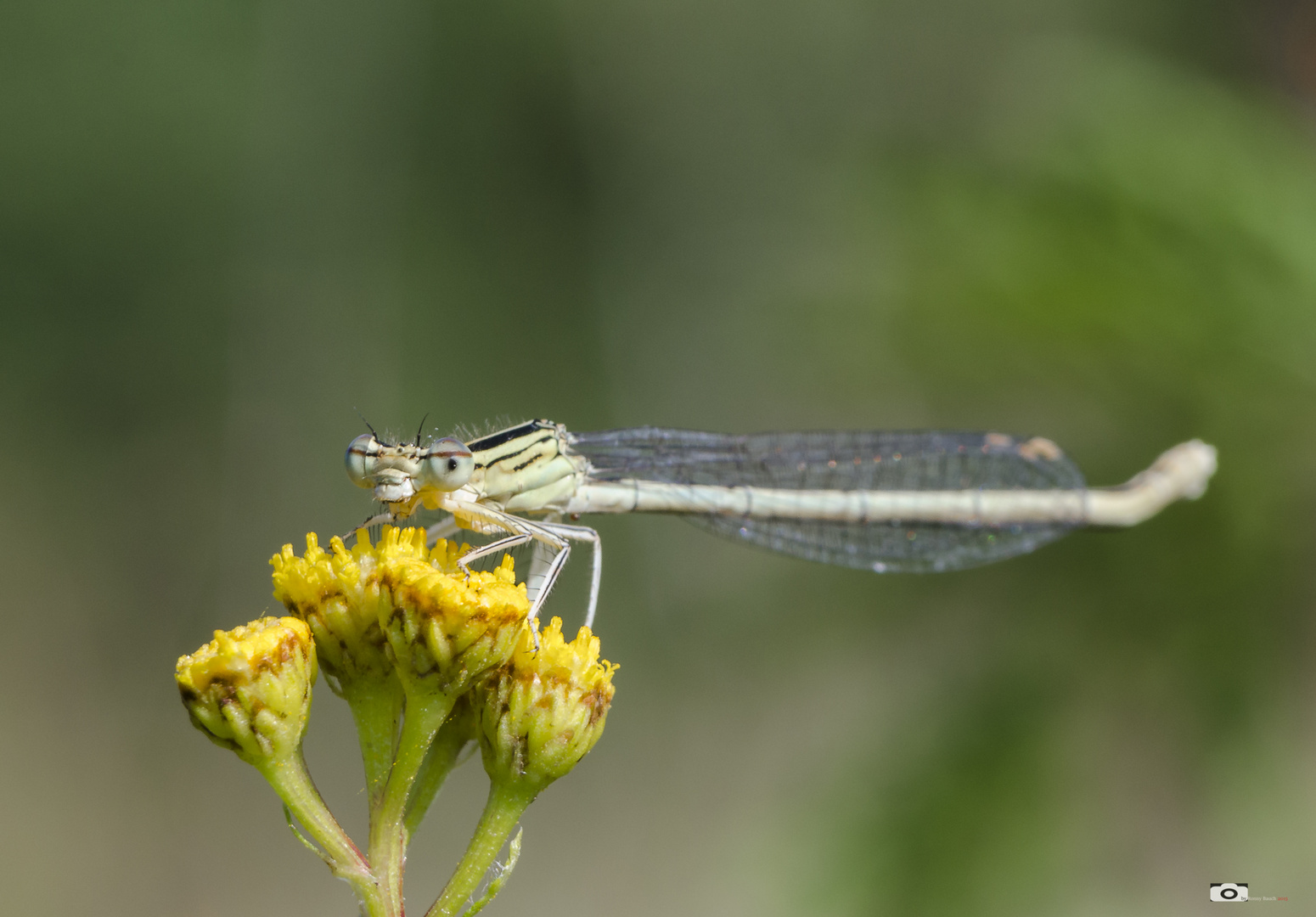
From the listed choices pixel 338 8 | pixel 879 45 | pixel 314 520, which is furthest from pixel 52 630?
pixel 879 45

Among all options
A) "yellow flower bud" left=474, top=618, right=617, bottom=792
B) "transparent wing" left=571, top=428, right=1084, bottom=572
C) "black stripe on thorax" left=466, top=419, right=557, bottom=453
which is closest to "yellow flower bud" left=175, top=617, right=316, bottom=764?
"yellow flower bud" left=474, top=618, right=617, bottom=792

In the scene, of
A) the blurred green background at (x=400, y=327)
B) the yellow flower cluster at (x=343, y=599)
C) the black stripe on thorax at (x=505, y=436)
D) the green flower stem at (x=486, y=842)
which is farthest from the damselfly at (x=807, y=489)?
the green flower stem at (x=486, y=842)

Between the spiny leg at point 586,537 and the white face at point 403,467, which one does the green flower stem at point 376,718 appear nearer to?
the white face at point 403,467

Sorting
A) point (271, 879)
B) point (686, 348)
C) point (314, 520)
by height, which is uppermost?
point (686, 348)

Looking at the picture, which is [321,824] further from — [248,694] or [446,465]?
[446,465]

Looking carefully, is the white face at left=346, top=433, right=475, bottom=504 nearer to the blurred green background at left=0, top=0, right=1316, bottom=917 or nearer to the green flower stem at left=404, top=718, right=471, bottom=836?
the green flower stem at left=404, top=718, right=471, bottom=836

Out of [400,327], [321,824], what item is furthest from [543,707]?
[400,327]

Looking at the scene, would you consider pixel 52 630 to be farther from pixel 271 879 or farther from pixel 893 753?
pixel 893 753
